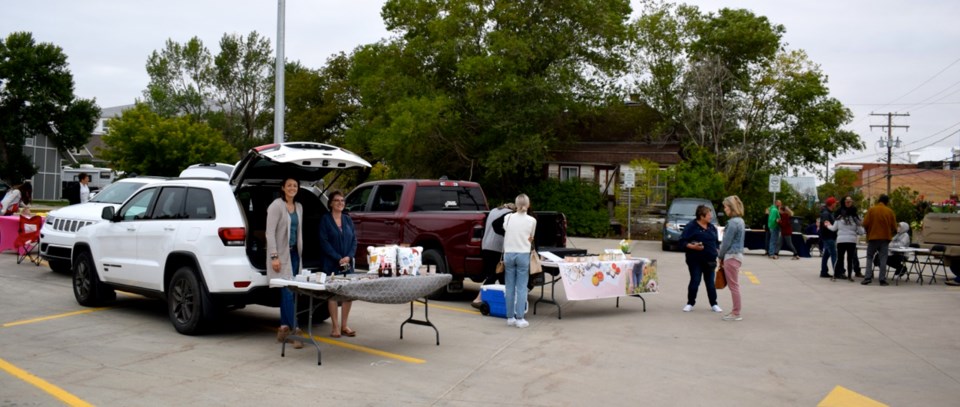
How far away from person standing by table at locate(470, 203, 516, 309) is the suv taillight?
165 inches

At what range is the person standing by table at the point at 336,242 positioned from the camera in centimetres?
927

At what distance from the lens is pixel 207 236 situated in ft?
29.2

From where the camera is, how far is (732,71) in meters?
40.7

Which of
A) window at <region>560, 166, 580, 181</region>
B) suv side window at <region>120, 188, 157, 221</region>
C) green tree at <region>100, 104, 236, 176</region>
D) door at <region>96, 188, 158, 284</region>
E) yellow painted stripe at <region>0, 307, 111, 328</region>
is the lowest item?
yellow painted stripe at <region>0, 307, 111, 328</region>

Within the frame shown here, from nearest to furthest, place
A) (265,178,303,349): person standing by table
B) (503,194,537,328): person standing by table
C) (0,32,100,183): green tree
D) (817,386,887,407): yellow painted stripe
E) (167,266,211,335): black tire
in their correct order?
(817,386,887,407): yellow painted stripe → (265,178,303,349): person standing by table → (167,266,211,335): black tire → (503,194,537,328): person standing by table → (0,32,100,183): green tree

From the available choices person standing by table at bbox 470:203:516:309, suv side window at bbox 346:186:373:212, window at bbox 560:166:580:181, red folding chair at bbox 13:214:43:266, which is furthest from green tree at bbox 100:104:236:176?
person standing by table at bbox 470:203:516:309

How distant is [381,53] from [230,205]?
31.5 meters

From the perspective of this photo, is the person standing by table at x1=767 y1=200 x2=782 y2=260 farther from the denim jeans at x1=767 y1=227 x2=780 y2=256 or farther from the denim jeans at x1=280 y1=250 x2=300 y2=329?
the denim jeans at x1=280 y1=250 x2=300 y2=329

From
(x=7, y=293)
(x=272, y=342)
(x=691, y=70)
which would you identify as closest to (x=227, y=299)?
(x=272, y=342)

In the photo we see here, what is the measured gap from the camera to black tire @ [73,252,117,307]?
10.9 m

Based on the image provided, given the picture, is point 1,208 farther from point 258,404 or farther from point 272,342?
point 258,404

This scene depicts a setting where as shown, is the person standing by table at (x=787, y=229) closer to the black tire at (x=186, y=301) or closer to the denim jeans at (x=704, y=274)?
the denim jeans at (x=704, y=274)

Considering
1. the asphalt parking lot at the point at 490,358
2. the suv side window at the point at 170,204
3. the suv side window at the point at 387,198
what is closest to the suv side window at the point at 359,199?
the suv side window at the point at 387,198

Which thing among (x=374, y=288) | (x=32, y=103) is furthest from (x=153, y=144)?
(x=374, y=288)
